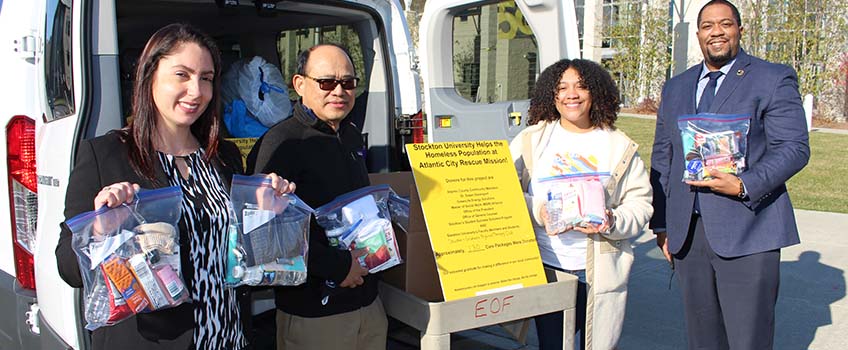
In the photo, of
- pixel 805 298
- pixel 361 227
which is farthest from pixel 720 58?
pixel 805 298

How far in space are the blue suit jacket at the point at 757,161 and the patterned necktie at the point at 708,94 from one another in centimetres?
3

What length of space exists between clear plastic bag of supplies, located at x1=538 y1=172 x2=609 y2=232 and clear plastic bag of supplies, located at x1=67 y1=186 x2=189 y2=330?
1.34m

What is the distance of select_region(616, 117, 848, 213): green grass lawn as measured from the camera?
932cm

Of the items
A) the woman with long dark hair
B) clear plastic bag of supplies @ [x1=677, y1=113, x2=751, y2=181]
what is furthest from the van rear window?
clear plastic bag of supplies @ [x1=677, y1=113, x2=751, y2=181]

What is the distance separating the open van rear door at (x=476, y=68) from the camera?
4820 mm

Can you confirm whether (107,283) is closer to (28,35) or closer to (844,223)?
(28,35)

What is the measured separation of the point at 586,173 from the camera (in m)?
2.74

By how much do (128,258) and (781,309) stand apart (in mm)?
4544

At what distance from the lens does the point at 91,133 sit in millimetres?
2492

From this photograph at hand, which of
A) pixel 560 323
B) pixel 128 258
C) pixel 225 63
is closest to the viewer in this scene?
pixel 128 258

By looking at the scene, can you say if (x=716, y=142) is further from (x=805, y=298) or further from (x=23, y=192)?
(x=805, y=298)

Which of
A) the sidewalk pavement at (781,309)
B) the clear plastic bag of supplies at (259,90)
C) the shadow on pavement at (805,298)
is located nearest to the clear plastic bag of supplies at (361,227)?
the sidewalk pavement at (781,309)

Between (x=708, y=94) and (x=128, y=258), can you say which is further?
(x=708, y=94)

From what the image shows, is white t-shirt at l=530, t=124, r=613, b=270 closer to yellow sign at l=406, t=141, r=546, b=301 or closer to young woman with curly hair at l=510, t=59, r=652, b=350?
young woman with curly hair at l=510, t=59, r=652, b=350
